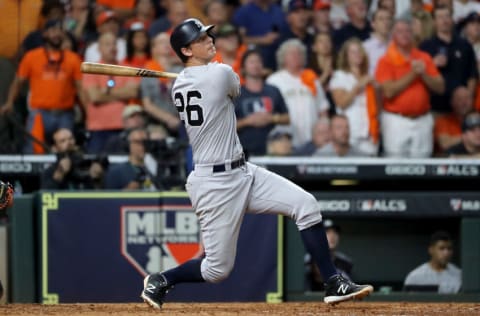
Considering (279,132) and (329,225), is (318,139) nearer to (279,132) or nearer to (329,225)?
(279,132)

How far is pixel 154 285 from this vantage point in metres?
6.42

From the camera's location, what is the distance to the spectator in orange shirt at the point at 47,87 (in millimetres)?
9766

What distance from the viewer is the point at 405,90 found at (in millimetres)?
9805

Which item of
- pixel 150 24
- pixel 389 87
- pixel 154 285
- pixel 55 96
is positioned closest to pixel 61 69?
pixel 55 96

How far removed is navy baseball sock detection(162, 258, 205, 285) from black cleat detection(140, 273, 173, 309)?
0.04 m

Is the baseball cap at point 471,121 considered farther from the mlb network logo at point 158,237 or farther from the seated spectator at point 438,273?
the mlb network logo at point 158,237

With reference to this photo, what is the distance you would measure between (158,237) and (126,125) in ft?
4.21

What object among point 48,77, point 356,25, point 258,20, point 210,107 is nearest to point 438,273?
point 356,25

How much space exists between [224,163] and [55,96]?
4043 mm

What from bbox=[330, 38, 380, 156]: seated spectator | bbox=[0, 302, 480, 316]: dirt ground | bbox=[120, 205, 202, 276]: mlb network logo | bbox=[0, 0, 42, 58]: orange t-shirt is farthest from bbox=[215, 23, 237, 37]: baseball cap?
bbox=[0, 302, 480, 316]: dirt ground

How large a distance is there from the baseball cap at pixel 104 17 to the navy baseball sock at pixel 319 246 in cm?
468

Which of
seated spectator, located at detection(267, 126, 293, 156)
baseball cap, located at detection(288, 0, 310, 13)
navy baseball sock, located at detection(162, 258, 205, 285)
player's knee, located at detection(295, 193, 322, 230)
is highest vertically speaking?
baseball cap, located at detection(288, 0, 310, 13)

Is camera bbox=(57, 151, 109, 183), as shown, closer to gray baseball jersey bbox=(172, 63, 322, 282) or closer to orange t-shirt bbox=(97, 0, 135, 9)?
orange t-shirt bbox=(97, 0, 135, 9)

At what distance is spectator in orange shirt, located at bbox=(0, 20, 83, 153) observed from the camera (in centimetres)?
977
